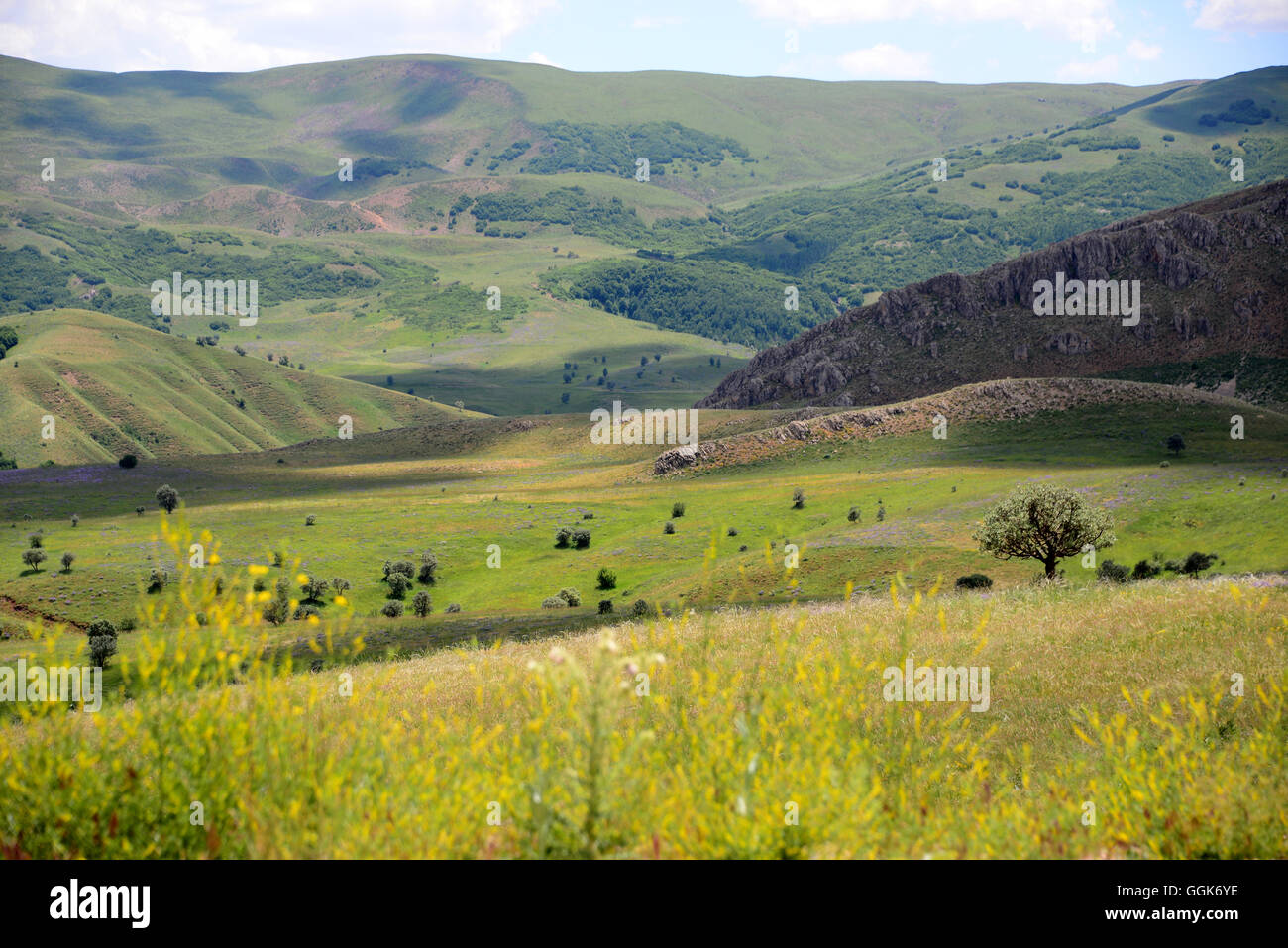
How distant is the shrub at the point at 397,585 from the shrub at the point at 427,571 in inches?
86.9

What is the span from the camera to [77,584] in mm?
65938

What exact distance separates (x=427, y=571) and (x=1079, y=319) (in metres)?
113

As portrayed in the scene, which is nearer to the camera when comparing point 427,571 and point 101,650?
point 101,650

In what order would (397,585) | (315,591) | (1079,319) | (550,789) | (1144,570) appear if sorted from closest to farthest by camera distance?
(550,789)
(1144,570)
(315,591)
(397,585)
(1079,319)

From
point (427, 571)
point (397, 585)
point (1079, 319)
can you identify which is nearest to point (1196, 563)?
point (397, 585)

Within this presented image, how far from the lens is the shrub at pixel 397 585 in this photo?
222ft

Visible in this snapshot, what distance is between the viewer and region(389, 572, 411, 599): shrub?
222ft

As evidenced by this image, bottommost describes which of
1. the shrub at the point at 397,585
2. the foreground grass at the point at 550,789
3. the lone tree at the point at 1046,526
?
the shrub at the point at 397,585

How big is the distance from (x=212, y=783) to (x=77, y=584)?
6821 centimetres

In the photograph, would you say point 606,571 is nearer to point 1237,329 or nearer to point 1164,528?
point 1164,528

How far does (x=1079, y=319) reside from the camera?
465 feet

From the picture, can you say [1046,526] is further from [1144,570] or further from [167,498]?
[167,498]

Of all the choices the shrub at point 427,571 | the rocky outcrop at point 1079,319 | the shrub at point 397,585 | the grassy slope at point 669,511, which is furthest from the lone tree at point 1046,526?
the rocky outcrop at point 1079,319

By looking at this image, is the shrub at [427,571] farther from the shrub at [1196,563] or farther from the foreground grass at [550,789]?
the foreground grass at [550,789]
